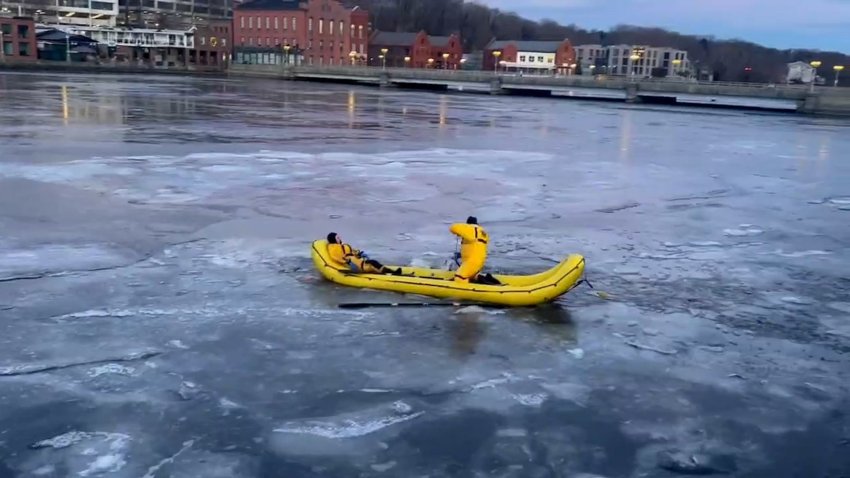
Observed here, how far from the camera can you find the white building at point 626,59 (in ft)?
573

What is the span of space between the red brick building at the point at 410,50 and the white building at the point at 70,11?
4553 centimetres

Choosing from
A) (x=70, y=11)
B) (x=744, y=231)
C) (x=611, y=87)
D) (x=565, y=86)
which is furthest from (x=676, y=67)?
(x=744, y=231)

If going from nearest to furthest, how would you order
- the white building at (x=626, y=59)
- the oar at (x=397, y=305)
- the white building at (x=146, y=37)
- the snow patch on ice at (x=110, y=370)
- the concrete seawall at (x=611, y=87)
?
the snow patch on ice at (x=110, y=370) < the oar at (x=397, y=305) < the concrete seawall at (x=611, y=87) < the white building at (x=146, y=37) < the white building at (x=626, y=59)

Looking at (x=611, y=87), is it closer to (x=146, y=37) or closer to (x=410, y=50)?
(x=410, y=50)

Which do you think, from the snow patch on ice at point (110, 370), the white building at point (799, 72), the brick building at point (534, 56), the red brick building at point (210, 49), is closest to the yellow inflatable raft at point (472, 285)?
the snow patch on ice at point (110, 370)

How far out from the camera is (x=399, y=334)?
8.98 metres

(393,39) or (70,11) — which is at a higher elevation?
(70,11)

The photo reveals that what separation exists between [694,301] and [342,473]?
642 cm

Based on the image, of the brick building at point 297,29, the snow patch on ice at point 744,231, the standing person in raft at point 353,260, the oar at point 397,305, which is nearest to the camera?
the oar at point 397,305

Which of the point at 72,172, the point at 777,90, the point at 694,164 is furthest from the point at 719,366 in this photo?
the point at 777,90

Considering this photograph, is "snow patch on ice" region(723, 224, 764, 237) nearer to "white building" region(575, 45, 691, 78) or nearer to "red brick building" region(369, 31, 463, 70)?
"red brick building" region(369, 31, 463, 70)

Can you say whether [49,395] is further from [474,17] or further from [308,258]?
[474,17]

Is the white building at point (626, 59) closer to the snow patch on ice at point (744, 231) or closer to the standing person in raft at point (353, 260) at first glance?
the snow patch on ice at point (744, 231)

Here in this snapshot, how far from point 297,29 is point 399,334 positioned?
365 feet
